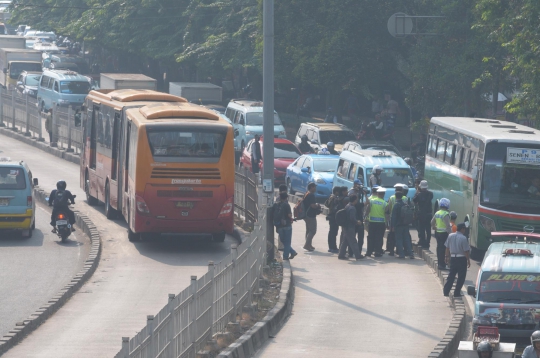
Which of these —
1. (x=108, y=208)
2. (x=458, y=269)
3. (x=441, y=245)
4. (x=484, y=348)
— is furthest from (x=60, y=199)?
(x=484, y=348)

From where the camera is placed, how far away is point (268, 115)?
20922mm

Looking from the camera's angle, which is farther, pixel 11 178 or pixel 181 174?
pixel 11 178

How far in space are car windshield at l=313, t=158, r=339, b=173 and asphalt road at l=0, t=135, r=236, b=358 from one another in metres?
6.47

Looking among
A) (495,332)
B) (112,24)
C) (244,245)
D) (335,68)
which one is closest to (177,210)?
(244,245)

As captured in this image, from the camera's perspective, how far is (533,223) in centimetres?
2197

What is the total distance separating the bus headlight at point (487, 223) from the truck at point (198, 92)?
2763 cm

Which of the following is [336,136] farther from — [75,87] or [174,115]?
[75,87]

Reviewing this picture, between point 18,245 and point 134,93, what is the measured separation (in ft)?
16.4

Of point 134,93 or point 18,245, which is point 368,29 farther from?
point 18,245

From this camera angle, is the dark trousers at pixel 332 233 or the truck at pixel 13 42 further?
the truck at pixel 13 42

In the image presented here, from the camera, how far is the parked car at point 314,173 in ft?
101

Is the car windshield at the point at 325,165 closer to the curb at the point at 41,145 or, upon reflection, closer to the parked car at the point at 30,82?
the curb at the point at 41,145

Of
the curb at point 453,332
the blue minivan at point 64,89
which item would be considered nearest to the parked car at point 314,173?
the curb at point 453,332

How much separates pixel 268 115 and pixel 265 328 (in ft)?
20.2
